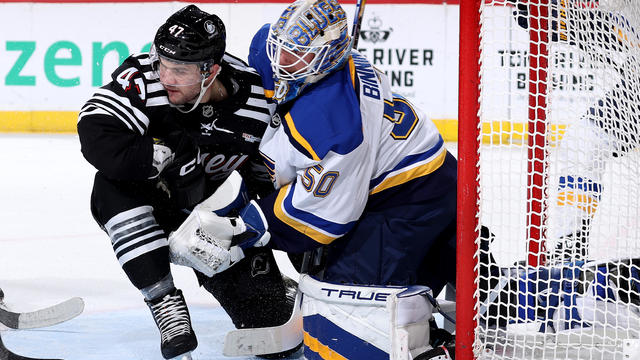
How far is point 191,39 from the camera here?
6.27 feet

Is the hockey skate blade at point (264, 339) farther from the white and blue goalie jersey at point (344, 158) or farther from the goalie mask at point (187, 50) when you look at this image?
the goalie mask at point (187, 50)

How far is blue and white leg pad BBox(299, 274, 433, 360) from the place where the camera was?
5.88 feet

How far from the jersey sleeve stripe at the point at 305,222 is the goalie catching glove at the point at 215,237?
59 mm

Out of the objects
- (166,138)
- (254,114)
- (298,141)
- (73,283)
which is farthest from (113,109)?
(73,283)

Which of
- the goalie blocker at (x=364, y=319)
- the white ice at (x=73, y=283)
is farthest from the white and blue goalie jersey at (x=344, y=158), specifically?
the white ice at (x=73, y=283)

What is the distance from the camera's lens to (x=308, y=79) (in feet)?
5.97

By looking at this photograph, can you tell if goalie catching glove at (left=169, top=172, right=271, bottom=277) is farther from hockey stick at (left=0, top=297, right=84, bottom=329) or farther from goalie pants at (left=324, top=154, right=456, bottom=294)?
hockey stick at (left=0, top=297, right=84, bottom=329)

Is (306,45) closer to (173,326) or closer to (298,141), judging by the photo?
(298,141)

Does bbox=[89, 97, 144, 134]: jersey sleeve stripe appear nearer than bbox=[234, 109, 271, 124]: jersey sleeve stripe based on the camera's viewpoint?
Yes

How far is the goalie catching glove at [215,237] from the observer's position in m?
1.83

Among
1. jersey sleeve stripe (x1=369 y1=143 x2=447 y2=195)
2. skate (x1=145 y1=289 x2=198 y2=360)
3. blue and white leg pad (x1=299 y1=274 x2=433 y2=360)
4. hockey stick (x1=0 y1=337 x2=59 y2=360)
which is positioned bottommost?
hockey stick (x1=0 y1=337 x2=59 y2=360)

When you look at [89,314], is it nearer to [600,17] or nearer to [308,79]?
[308,79]

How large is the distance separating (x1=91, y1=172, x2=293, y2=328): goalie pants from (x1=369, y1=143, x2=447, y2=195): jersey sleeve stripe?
0.54 meters

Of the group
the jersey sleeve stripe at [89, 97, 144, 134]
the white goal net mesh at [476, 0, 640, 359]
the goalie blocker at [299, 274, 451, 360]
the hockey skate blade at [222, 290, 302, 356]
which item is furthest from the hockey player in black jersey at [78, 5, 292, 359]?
the white goal net mesh at [476, 0, 640, 359]
